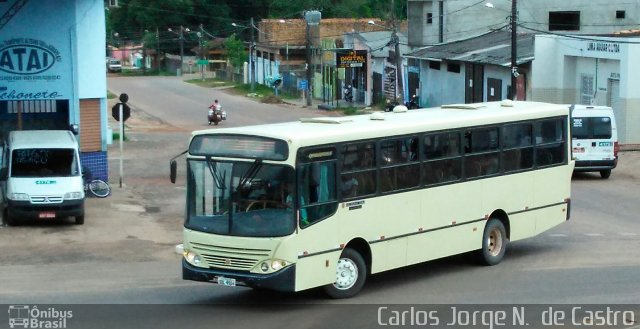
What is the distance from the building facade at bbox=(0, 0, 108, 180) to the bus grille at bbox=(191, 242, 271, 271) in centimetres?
1524

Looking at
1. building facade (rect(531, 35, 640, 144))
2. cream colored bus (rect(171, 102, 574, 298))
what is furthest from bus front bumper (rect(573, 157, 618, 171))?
cream colored bus (rect(171, 102, 574, 298))

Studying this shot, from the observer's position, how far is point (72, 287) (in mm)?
17000

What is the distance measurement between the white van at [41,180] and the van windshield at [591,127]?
14615mm

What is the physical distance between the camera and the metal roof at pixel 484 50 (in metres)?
49.6

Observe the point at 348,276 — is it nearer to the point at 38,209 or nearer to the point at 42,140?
the point at 38,209

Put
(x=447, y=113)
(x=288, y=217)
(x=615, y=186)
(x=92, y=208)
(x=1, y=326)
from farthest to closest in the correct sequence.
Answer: (x=615, y=186) → (x=92, y=208) → (x=447, y=113) → (x=288, y=217) → (x=1, y=326)

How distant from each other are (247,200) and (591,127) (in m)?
19.1

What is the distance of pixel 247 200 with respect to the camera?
14.8 meters

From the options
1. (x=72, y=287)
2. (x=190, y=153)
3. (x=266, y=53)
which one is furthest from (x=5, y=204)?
(x=266, y=53)

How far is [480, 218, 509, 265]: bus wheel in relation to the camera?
1844cm

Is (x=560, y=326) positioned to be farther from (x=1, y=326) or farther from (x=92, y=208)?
(x=92, y=208)

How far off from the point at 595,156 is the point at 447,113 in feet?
47.0

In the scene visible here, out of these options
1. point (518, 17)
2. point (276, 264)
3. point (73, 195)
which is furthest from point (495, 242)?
point (518, 17)

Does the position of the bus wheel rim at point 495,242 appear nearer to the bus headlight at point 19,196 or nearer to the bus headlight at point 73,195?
the bus headlight at point 73,195
